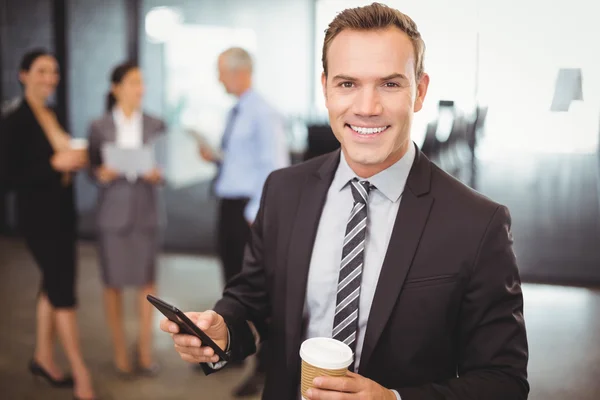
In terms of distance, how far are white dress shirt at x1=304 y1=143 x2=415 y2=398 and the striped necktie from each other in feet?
0.07

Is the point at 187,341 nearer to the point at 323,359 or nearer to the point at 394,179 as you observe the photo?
the point at 323,359

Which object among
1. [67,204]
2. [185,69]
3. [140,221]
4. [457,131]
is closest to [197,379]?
[140,221]

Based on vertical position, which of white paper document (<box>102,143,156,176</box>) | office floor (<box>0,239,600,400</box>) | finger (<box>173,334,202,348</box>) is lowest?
office floor (<box>0,239,600,400</box>)

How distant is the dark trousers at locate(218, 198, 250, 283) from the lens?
3.46 m

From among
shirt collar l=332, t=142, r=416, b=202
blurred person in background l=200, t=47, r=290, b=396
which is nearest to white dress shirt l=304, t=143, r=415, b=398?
shirt collar l=332, t=142, r=416, b=202

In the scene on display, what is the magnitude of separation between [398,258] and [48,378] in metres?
2.69

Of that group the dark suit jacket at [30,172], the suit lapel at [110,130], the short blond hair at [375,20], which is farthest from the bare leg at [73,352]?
the short blond hair at [375,20]

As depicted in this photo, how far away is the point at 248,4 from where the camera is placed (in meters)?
5.60

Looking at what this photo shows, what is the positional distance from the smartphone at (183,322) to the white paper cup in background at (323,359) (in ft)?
0.74

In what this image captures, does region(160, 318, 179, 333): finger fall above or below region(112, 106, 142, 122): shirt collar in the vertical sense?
below

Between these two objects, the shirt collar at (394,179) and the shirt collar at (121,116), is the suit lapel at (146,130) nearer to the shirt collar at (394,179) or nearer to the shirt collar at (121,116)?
the shirt collar at (121,116)

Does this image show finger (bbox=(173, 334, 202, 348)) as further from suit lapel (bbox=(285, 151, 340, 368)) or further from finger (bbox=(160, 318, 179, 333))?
suit lapel (bbox=(285, 151, 340, 368))

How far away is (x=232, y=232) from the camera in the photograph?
3469mm

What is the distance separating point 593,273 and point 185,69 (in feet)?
15.1
